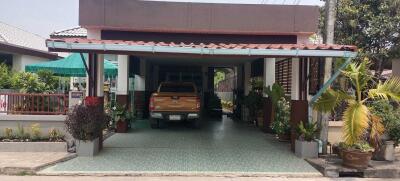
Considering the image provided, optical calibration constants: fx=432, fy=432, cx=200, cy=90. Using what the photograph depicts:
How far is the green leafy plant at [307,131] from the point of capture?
10188mm

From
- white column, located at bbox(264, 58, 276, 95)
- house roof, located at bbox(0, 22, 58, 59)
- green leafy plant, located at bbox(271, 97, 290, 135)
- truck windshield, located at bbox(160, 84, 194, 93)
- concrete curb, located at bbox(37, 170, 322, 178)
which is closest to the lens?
concrete curb, located at bbox(37, 170, 322, 178)

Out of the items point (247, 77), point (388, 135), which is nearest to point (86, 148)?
point (388, 135)

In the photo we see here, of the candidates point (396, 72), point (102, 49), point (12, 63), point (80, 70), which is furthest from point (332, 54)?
point (12, 63)

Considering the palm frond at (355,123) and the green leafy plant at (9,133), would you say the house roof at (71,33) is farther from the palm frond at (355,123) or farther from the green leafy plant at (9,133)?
the palm frond at (355,123)

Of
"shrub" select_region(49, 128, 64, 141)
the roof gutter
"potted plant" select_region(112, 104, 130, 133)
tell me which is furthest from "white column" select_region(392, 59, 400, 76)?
"shrub" select_region(49, 128, 64, 141)

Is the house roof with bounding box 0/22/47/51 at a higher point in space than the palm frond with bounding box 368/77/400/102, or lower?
higher

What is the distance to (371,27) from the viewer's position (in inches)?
631

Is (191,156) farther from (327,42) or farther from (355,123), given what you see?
(327,42)

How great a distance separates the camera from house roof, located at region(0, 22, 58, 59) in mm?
21375

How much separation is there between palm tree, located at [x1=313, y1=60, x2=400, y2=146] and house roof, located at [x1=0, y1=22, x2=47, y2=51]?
20.9 metres

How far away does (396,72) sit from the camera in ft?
59.5

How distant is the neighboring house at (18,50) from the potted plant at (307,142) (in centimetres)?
1499

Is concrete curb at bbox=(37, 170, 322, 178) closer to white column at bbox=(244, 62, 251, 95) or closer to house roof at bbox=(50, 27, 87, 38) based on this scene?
white column at bbox=(244, 62, 251, 95)

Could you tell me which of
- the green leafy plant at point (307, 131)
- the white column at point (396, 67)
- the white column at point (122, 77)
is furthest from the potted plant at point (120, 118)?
the white column at point (396, 67)
